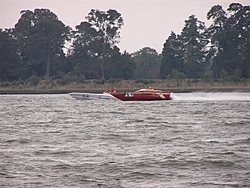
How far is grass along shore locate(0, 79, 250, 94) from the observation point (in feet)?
253

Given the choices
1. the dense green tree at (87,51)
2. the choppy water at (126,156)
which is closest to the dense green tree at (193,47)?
the dense green tree at (87,51)

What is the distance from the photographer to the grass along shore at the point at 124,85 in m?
77.1

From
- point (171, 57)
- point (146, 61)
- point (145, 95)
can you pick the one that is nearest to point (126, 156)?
point (145, 95)

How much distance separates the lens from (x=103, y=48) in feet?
306

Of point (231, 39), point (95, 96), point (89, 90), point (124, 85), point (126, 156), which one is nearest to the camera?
point (126, 156)

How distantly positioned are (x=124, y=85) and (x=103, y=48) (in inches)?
590

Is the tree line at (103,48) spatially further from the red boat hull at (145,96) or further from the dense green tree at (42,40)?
the red boat hull at (145,96)

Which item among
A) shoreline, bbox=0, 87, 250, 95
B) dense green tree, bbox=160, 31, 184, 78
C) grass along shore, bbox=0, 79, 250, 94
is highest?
dense green tree, bbox=160, 31, 184, 78

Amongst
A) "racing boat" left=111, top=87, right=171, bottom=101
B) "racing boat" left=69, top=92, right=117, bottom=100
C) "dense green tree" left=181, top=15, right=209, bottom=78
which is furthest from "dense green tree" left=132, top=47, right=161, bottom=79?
"racing boat" left=111, top=87, right=171, bottom=101

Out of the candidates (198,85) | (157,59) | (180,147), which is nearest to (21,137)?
(180,147)

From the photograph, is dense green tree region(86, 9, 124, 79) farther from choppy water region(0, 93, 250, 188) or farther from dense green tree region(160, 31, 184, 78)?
choppy water region(0, 93, 250, 188)

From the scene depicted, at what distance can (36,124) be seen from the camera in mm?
23469

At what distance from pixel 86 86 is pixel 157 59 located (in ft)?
153

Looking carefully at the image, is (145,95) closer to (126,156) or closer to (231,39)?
(126,156)
